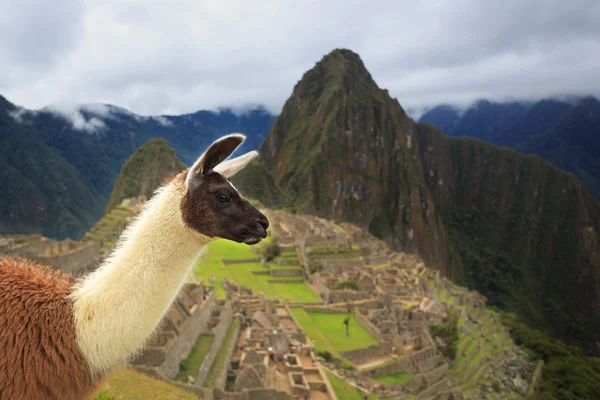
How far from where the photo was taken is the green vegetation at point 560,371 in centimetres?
2695

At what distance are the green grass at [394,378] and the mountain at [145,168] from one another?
5029 cm

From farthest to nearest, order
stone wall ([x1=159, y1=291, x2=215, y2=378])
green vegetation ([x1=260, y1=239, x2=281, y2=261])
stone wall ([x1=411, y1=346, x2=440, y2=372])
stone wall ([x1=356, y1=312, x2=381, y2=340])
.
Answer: green vegetation ([x1=260, y1=239, x2=281, y2=261]) → stone wall ([x1=356, y1=312, x2=381, y2=340]) → stone wall ([x1=411, y1=346, x2=440, y2=372]) → stone wall ([x1=159, y1=291, x2=215, y2=378])

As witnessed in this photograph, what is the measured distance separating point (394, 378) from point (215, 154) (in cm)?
1827

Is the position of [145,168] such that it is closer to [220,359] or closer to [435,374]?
[435,374]

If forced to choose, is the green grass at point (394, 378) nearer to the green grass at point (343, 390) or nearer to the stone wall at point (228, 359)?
the green grass at point (343, 390)

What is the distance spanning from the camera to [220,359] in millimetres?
11641

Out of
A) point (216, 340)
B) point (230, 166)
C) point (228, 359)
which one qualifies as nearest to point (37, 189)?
point (216, 340)

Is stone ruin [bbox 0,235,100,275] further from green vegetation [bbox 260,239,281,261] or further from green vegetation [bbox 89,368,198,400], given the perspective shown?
green vegetation [bbox 260,239,281,261]

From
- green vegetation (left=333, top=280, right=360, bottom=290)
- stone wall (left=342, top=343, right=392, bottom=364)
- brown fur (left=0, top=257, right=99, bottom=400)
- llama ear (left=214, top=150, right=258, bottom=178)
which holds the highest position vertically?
llama ear (left=214, top=150, right=258, bottom=178)

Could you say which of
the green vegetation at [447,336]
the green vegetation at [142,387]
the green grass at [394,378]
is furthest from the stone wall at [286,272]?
the green vegetation at [142,387]

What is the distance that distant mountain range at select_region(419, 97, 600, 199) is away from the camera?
158 meters

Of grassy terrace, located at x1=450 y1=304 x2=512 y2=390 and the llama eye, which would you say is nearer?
the llama eye

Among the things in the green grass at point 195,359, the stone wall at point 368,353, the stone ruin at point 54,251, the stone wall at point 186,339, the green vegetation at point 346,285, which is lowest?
the stone wall at point 368,353

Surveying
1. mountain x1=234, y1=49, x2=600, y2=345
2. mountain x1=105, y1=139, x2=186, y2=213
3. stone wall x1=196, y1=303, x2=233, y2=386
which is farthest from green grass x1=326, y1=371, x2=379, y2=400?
mountain x1=234, y1=49, x2=600, y2=345
